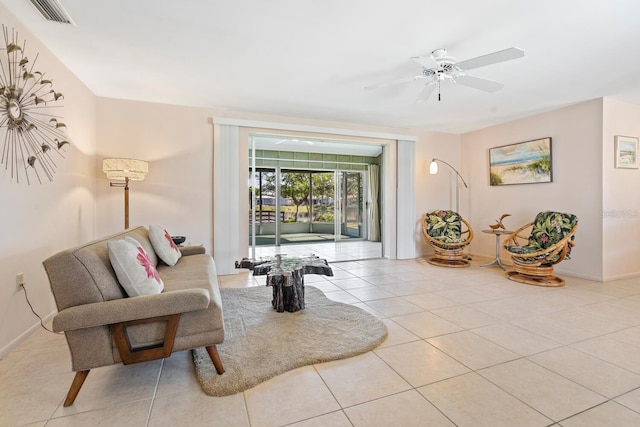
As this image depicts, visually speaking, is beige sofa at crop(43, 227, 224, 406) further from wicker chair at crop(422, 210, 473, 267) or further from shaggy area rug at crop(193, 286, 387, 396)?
wicker chair at crop(422, 210, 473, 267)

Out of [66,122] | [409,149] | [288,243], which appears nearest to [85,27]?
[66,122]

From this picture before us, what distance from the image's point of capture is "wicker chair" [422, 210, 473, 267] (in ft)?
15.9

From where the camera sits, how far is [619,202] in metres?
3.98

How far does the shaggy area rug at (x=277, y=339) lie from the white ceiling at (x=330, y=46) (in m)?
2.44

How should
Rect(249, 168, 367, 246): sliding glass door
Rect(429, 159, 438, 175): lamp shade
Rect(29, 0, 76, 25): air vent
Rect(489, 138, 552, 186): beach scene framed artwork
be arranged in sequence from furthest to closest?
Rect(249, 168, 367, 246): sliding glass door
Rect(429, 159, 438, 175): lamp shade
Rect(489, 138, 552, 186): beach scene framed artwork
Rect(29, 0, 76, 25): air vent

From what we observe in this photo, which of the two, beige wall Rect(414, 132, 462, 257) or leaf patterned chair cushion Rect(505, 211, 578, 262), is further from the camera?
beige wall Rect(414, 132, 462, 257)

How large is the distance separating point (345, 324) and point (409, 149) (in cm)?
391

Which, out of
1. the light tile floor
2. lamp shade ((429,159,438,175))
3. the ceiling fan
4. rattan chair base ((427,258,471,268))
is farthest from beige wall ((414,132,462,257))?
the light tile floor

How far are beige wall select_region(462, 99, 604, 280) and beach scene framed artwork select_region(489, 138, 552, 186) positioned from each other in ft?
0.28

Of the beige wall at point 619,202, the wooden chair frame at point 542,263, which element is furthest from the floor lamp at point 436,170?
the beige wall at point 619,202

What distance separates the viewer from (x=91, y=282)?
5.13 feet

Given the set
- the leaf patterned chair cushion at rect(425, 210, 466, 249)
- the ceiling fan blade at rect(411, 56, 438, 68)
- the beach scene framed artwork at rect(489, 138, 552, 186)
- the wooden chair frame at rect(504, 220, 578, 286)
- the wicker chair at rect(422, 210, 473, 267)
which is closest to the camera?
the ceiling fan blade at rect(411, 56, 438, 68)

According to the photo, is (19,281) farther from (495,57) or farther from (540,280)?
(540,280)

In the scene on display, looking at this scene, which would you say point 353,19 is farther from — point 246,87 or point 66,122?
point 66,122
